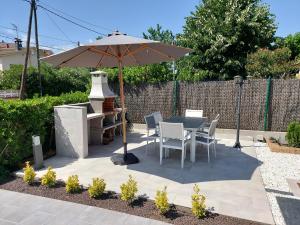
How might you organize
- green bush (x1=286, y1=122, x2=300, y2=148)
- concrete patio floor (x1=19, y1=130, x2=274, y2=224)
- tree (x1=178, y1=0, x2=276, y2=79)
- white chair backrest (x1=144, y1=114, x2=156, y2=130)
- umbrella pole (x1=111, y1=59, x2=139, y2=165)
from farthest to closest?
tree (x1=178, y1=0, x2=276, y2=79)
green bush (x1=286, y1=122, x2=300, y2=148)
white chair backrest (x1=144, y1=114, x2=156, y2=130)
umbrella pole (x1=111, y1=59, x2=139, y2=165)
concrete patio floor (x1=19, y1=130, x2=274, y2=224)

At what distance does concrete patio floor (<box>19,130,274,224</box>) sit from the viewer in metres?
3.52

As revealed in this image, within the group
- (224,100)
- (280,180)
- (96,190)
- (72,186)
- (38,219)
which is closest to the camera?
(38,219)

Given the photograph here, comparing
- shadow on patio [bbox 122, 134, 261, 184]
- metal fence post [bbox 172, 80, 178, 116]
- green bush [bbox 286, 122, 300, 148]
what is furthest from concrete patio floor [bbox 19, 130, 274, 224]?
metal fence post [bbox 172, 80, 178, 116]

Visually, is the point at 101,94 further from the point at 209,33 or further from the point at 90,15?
the point at 90,15

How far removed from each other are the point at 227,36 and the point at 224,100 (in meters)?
5.84

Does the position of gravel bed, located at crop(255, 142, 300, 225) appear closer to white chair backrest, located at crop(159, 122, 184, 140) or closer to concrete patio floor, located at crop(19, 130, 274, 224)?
concrete patio floor, located at crop(19, 130, 274, 224)

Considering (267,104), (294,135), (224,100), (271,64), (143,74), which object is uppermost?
(271,64)

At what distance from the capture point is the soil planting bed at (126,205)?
3071mm

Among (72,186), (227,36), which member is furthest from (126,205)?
(227,36)

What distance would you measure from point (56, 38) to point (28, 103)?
105ft

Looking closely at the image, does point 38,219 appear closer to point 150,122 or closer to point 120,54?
point 120,54

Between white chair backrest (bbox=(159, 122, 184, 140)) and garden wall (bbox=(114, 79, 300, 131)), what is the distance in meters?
3.54

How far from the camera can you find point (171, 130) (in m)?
4.91

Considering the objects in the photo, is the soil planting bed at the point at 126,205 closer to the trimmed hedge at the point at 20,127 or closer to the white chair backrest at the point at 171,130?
the trimmed hedge at the point at 20,127
